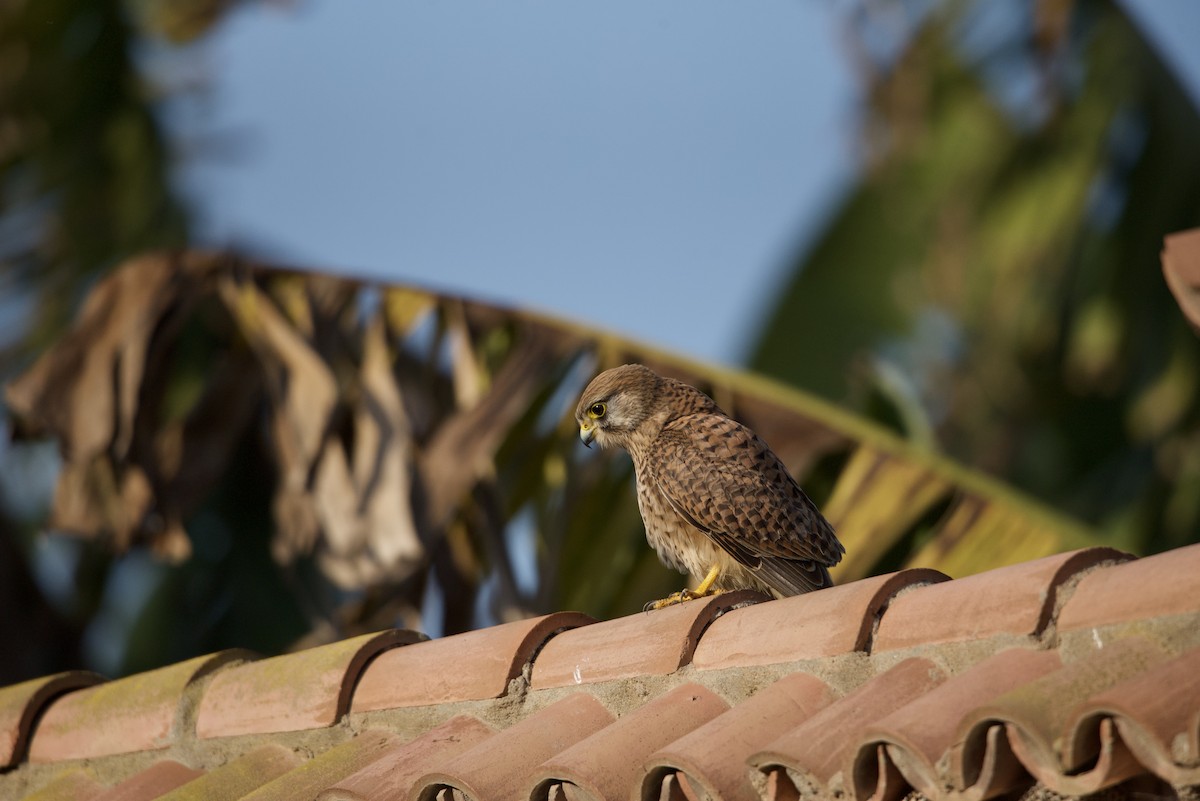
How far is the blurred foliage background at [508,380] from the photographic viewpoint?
15.7ft

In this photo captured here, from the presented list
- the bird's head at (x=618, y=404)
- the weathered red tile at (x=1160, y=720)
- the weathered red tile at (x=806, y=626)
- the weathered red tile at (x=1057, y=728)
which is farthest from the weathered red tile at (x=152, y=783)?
the weathered red tile at (x=1160, y=720)

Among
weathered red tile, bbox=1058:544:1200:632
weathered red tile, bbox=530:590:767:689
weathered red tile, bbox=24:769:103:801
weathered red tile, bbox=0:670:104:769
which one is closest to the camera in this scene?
weathered red tile, bbox=1058:544:1200:632

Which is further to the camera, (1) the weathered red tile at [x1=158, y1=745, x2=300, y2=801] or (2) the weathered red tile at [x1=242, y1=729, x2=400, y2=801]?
(1) the weathered red tile at [x1=158, y1=745, x2=300, y2=801]

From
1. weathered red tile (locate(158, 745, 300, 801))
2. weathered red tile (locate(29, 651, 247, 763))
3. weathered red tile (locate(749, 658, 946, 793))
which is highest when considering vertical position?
weathered red tile (locate(749, 658, 946, 793))

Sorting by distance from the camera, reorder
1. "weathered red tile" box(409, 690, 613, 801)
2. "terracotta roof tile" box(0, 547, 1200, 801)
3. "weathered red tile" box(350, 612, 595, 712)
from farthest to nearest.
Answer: "weathered red tile" box(350, 612, 595, 712), "weathered red tile" box(409, 690, 613, 801), "terracotta roof tile" box(0, 547, 1200, 801)

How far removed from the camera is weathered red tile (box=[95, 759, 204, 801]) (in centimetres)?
301

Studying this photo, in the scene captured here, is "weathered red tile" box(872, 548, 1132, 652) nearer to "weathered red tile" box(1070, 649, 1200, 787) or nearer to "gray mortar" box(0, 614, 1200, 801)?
"gray mortar" box(0, 614, 1200, 801)

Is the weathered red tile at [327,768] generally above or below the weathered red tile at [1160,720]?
below

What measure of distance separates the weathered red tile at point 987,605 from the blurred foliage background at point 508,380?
7.17 feet

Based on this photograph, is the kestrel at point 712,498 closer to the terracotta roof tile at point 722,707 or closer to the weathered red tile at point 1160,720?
the terracotta roof tile at point 722,707

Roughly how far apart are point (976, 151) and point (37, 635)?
7331mm

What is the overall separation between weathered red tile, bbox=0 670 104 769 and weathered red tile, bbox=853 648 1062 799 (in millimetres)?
2449

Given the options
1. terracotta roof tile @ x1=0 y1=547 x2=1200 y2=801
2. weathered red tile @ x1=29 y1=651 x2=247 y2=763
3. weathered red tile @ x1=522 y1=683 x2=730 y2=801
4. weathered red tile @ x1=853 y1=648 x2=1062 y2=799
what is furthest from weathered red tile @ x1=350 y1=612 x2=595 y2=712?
weathered red tile @ x1=853 y1=648 x2=1062 y2=799

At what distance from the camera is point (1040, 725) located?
68.1 inches
